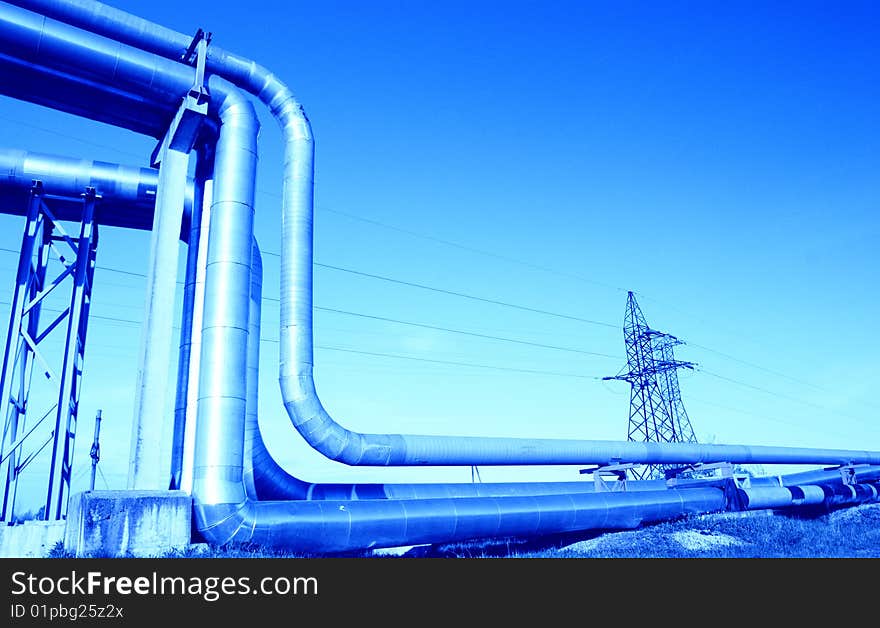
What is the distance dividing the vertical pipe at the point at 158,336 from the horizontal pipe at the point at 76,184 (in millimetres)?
2388

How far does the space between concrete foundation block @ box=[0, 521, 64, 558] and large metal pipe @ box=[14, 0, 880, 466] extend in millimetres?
5456

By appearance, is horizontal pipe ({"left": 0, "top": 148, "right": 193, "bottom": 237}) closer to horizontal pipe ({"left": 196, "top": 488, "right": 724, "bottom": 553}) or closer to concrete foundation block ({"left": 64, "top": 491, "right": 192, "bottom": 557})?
concrete foundation block ({"left": 64, "top": 491, "right": 192, "bottom": 557})

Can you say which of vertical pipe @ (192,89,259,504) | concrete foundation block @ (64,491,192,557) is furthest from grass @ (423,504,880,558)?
concrete foundation block @ (64,491,192,557)

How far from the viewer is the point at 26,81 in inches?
599

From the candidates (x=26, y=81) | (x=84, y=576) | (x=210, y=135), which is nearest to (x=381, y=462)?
(x=84, y=576)

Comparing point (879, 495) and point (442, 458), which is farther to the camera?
point (879, 495)

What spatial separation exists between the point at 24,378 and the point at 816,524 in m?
27.2

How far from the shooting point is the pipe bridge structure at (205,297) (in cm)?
1427

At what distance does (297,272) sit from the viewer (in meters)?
16.6

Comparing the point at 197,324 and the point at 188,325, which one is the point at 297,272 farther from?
the point at 188,325

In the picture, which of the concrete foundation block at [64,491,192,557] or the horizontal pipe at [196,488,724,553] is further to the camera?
the horizontal pipe at [196,488,724,553]

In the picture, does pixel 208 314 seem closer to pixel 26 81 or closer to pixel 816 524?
pixel 26 81

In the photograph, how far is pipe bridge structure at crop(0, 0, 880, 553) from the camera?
1427 centimetres

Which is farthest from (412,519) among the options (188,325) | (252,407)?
(188,325)
